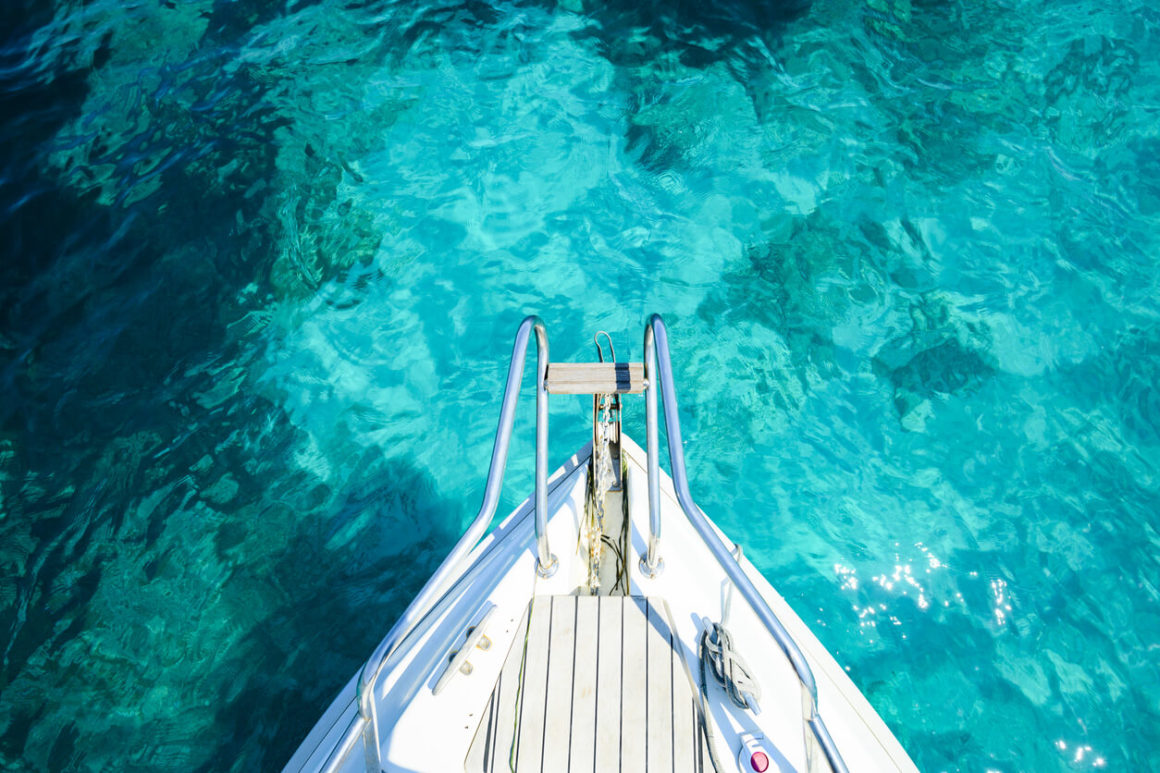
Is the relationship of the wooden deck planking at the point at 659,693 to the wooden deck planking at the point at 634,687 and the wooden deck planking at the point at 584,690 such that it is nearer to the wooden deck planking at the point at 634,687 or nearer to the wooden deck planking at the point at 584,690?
the wooden deck planking at the point at 634,687

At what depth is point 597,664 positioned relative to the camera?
2.30 m

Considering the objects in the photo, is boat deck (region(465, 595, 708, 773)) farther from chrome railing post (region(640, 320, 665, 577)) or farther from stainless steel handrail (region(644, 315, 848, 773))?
stainless steel handrail (region(644, 315, 848, 773))

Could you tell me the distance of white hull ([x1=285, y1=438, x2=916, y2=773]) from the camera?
2191mm

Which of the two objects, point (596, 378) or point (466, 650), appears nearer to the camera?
point (466, 650)

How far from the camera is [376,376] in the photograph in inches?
194

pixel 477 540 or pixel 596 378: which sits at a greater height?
pixel 596 378

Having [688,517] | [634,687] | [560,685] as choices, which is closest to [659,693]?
[634,687]

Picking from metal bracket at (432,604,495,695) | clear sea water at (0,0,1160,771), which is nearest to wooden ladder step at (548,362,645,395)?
metal bracket at (432,604,495,695)

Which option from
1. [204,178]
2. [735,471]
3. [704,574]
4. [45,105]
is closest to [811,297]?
[735,471]

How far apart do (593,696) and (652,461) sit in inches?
32.7

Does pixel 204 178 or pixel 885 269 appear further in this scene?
pixel 204 178

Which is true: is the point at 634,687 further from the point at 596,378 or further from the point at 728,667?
the point at 596,378

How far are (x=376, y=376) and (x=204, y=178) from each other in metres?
2.52

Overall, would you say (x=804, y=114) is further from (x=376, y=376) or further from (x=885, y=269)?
(x=376, y=376)
